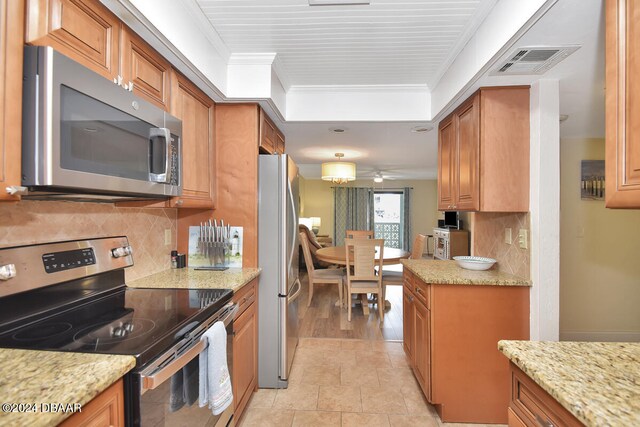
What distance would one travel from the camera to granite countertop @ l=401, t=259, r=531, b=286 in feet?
6.39

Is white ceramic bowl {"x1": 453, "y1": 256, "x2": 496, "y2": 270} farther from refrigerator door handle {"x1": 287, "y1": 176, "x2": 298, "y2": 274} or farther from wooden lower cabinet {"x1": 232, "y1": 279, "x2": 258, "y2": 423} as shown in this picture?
wooden lower cabinet {"x1": 232, "y1": 279, "x2": 258, "y2": 423}

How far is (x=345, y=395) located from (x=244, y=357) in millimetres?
820

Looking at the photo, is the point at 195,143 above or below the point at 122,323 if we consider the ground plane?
above

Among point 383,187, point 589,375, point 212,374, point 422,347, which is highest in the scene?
point 383,187

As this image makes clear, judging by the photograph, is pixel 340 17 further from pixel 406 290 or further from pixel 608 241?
pixel 608 241

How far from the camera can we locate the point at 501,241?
2309mm

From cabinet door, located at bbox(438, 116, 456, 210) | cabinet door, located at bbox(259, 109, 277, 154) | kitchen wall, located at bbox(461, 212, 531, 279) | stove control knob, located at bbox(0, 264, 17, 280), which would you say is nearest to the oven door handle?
stove control knob, located at bbox(0, 264, 17, 280)

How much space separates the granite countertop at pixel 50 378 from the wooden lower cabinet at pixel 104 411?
4cm

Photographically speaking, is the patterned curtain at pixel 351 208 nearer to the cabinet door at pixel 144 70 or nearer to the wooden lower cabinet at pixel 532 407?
the cabinet door at pixel 144 70

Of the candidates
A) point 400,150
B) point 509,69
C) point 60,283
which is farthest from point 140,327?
point 400,150

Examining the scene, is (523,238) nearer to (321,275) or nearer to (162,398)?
(162,398)

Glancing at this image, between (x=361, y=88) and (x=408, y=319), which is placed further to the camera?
(x=361, y=88)

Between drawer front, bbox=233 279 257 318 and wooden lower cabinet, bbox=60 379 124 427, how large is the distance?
3.02ft

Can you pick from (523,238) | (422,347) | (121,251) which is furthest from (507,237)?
(121,251)
